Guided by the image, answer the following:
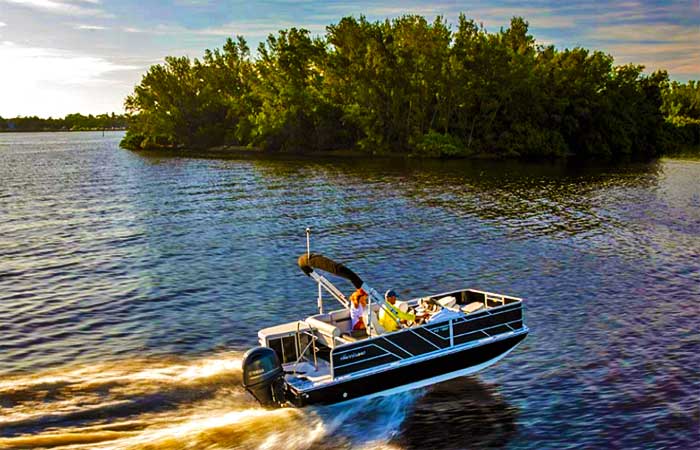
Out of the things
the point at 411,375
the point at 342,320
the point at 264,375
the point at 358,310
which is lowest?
the point at 411,375

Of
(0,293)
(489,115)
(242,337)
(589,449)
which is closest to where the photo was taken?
(589,449)

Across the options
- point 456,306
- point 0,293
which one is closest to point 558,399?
point 456,306

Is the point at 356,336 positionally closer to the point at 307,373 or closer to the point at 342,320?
the point at 342,320

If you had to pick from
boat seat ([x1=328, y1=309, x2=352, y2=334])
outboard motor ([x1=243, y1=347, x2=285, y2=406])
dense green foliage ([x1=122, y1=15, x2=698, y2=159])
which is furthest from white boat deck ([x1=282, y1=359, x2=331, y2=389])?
dense green foliage ([x1=122, y1=15, x2=698, y2=159])

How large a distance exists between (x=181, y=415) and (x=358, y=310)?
18.4 feet

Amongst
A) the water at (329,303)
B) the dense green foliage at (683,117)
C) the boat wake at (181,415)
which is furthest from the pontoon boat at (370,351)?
the dense green foliage at (683,117)

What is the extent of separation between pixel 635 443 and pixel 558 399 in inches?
105

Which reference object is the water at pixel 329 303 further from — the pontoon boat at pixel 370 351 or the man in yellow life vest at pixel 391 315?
the man in yellow life vest at pixel 391 315

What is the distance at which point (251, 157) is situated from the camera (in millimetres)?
106250

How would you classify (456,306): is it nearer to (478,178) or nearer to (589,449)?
(589,449)

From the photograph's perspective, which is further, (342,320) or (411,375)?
(342,320)

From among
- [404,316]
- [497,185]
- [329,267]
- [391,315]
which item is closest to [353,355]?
[391,315]

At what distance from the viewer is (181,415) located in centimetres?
1734

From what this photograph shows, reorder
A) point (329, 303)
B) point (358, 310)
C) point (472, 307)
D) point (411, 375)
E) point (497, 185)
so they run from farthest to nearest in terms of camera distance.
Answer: point (497, 185) → point (329, 303) → point (472, 307) → point (358, 310) → point (411, 375)
